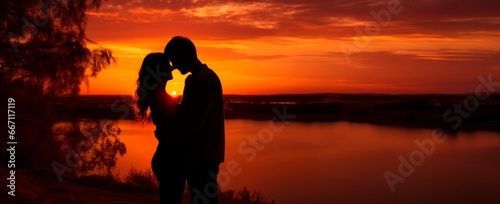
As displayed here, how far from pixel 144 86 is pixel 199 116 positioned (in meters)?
0.37

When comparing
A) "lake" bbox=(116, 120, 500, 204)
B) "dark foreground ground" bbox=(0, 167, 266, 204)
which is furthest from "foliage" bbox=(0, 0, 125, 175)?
"dark foreground ground" bbox=(0, 167, 266, 204)

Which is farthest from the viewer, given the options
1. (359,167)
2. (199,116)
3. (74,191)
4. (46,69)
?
(359,167)

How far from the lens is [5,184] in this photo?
582cm

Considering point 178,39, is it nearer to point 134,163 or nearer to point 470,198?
point 470,198

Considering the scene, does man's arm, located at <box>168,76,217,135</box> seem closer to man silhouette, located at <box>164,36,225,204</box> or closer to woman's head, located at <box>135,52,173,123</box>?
man silhouette, located at <box>164,36,225,204</box>

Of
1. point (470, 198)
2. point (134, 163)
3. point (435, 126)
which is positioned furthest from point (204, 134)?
point (435, 126)

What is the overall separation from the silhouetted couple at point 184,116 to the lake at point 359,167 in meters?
9.26

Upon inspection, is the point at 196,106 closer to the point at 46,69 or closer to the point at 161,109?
the point at 161,109

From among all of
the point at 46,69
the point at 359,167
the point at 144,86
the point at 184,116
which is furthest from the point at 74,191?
the point at 359,167

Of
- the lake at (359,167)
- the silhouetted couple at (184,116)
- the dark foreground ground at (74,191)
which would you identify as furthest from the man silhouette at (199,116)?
the lake at (359,167)

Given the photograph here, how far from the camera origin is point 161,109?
3.03 metres

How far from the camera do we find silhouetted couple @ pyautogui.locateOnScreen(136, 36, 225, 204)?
117 inches

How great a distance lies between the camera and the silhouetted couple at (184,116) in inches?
117

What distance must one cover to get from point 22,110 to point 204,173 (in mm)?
12013
